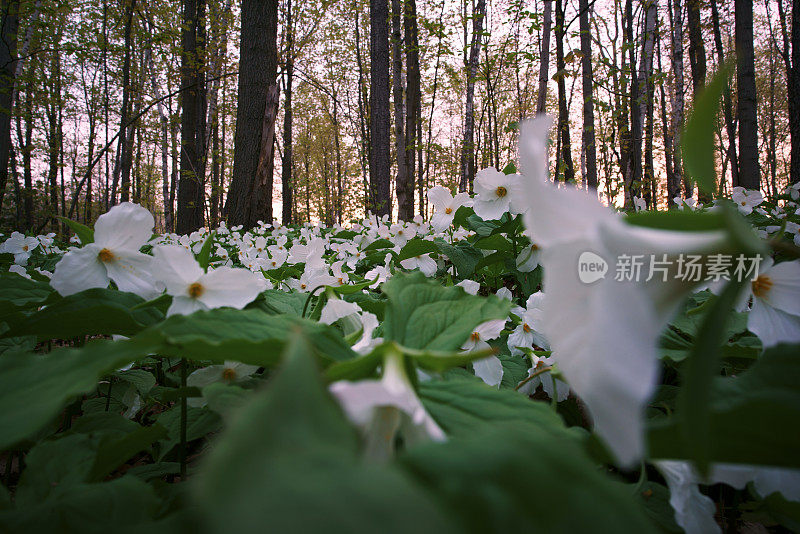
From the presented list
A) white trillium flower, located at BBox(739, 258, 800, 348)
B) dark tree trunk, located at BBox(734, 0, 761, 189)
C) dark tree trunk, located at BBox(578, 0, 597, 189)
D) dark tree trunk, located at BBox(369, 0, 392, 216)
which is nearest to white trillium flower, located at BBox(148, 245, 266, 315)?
white trillium flower, located at BBox(739, 258, 800, 348)

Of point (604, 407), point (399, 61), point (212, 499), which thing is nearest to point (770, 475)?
point (604, 407)

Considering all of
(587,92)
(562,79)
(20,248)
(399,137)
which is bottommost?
(20,248)

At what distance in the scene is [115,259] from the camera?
2.96ft

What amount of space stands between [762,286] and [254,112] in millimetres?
6380

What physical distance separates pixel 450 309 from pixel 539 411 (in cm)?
25

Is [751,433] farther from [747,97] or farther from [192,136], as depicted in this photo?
[192,136]

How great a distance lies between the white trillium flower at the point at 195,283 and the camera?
77 cm

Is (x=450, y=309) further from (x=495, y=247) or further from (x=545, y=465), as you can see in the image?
(x=495, y=247)

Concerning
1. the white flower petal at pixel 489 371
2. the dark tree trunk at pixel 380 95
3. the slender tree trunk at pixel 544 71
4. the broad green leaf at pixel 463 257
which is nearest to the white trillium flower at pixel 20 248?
the broad green leaf at pixel 463 257

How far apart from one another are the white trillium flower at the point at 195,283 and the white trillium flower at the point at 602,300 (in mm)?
590

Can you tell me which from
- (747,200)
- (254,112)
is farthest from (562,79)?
(254,112)

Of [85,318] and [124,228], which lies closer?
[85,318]

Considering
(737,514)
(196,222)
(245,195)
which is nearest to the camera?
(737,514)

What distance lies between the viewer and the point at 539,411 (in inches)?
20.6
